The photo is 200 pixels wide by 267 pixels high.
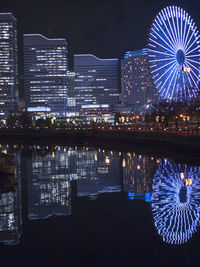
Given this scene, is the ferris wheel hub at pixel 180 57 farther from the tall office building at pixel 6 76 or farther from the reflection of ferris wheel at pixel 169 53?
the tall office building at pixel 6 76

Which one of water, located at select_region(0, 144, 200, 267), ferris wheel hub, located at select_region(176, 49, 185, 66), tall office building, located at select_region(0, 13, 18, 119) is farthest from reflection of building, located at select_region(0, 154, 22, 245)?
tall office building, located at select_region(0, 13, 18, 119)

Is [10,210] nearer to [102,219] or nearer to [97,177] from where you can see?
[102,219]

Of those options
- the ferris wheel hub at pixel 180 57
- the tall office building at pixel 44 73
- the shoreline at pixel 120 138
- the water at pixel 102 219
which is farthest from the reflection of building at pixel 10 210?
the tall office building at pixel 44 73

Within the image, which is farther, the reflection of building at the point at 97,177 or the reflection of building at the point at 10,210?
the reflection of building at the point at 97,177

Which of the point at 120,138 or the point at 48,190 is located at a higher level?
the point at 120,138

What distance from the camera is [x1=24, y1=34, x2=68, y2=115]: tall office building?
194m

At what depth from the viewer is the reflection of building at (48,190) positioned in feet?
53.0

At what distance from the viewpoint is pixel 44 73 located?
194250 mm

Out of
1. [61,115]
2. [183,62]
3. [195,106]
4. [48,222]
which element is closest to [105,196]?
[48,222]

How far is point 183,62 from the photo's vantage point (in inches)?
1996

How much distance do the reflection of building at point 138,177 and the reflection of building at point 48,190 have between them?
12.8 ft

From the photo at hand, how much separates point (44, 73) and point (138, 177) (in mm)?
177354

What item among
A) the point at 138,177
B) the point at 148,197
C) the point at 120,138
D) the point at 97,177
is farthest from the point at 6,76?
the point at 148,197

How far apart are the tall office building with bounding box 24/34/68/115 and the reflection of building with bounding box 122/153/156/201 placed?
6449 inches
